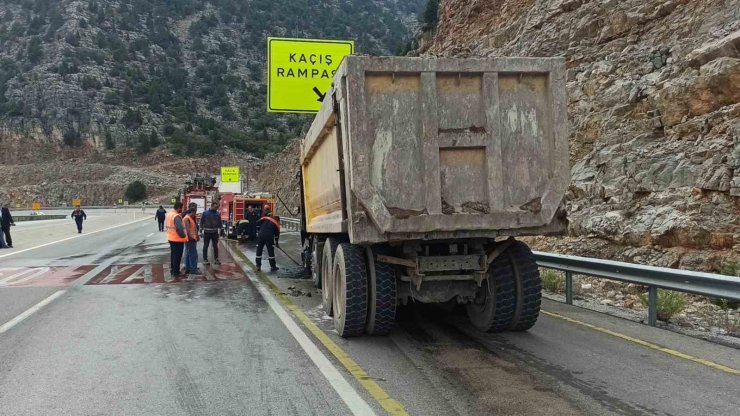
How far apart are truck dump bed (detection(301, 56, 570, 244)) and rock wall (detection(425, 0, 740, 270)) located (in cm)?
654

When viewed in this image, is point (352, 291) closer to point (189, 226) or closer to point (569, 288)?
point (569, 288)

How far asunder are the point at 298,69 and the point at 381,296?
11.4 m

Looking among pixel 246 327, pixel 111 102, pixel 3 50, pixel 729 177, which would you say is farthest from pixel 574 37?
pixel 3 50

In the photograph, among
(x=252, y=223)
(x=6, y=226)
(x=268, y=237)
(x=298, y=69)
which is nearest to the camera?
(x=268, y=237)

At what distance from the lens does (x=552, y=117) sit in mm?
6129

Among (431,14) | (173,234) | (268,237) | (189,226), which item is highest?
(431,14)

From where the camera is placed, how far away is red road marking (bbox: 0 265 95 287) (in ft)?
37.9

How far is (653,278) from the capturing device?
738 cm

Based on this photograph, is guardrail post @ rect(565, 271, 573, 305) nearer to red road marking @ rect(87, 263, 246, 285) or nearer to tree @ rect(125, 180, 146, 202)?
red road marking @ rect(87, 263, 246, 285)

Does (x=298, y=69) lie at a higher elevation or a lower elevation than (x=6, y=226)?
higher

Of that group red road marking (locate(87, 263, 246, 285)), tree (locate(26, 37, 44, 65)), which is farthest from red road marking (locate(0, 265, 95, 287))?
tree (locate(26, 37, 44, 65))

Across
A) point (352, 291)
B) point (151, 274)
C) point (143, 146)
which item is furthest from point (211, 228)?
point (143, 146)

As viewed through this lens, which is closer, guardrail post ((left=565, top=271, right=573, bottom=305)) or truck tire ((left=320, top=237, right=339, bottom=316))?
truck tire ((left=320, top=237, right=339, bottom=316))

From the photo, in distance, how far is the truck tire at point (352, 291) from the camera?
254 inches
